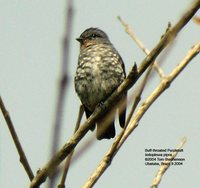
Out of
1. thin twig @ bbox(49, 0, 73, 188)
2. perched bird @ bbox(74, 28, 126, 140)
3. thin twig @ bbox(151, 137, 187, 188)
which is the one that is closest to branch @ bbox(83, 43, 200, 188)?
thin twig @ bbox(151, 137, 187, 188)

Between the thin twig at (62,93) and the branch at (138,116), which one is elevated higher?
the thin twig at (62,93)

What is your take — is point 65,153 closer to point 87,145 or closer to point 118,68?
point 87,145

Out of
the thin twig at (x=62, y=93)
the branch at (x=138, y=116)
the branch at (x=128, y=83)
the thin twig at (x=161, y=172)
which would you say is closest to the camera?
the thin twig at (x=62, y=93)

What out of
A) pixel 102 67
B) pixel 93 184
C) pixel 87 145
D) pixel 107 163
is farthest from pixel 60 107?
pixel 102 67

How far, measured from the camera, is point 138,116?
2.47 m

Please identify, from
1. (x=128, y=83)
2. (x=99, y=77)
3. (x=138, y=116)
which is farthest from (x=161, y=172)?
(x=99, y=77)

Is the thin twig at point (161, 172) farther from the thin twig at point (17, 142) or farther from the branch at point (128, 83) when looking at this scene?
the thin twig at point (17, 142)

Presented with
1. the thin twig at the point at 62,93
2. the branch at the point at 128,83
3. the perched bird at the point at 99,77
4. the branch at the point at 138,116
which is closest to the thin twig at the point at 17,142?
the branch at the point at 128,83

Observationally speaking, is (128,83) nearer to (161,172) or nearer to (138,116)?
(138,116)

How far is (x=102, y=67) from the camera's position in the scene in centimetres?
605

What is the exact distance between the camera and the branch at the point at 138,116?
7.02 ft

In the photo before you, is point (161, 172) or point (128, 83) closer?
point (161, 172)

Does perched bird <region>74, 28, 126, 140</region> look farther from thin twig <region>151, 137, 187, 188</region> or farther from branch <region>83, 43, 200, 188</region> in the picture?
branch <region>83, 43, 200, 188</region>

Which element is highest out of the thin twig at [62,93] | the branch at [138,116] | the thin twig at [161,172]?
the thin twig at [62,93]
